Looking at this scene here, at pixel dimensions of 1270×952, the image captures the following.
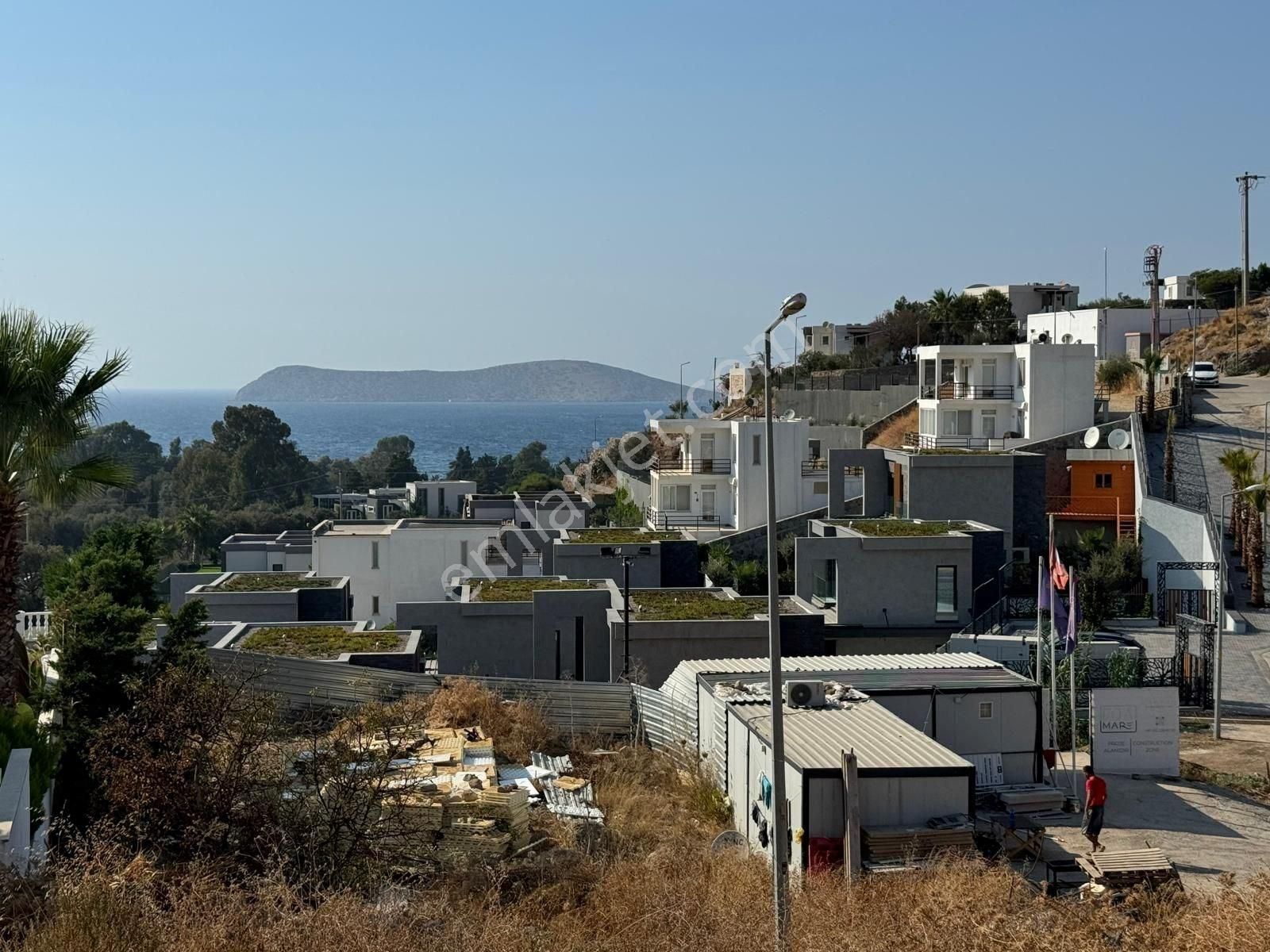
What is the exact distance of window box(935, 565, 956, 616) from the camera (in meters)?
33.7

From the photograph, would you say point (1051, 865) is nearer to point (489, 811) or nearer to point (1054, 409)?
point (489, 811)

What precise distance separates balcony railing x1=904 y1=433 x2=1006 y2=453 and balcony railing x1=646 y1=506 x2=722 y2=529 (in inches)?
360

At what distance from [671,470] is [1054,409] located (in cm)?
1602

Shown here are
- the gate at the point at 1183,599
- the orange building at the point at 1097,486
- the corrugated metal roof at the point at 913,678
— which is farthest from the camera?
the orange building at the point at 1097,486

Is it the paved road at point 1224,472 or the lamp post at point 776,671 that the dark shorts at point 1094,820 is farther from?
the paved road at point 1224,472

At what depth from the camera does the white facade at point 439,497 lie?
268 ft

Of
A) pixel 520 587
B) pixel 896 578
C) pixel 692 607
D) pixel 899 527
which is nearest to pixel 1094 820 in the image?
pixel 692 607

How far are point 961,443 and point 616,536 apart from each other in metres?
22.3

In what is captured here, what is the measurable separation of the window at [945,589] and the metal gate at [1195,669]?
6.49m

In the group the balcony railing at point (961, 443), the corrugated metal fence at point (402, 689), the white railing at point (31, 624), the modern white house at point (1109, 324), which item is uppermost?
the modern white house at point (1109, 324)

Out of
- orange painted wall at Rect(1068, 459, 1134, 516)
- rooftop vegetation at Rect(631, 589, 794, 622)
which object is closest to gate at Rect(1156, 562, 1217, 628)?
orange painted wall at Rect(1068, 459, 1134, 516)

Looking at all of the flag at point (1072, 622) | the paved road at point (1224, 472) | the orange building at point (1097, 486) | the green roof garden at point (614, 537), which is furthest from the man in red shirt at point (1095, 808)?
the orange building at point (1097, 486)

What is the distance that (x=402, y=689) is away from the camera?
20.7 meters

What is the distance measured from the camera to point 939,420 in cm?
5612
